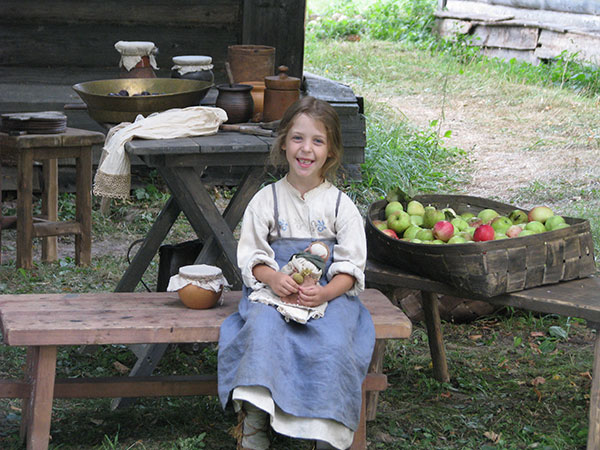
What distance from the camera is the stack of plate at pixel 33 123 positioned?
5.73 metres

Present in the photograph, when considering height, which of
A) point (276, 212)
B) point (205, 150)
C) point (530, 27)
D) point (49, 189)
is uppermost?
point (530, 27)

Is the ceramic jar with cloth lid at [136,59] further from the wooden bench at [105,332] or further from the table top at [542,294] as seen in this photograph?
the table top at [542,294]

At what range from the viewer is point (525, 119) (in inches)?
422

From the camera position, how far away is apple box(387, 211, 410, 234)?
3947 mm

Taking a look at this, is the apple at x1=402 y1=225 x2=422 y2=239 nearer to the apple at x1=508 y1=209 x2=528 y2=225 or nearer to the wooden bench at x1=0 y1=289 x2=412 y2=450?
the wooden bench at x1=0 y1=289 x2=412 y2=450

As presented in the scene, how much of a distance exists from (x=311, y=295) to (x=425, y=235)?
81cm

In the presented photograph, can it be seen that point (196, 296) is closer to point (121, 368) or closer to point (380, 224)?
point (380, 224)

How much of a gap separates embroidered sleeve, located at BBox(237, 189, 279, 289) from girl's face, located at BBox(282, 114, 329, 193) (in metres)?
0.19

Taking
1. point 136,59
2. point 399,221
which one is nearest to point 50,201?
point 136,59

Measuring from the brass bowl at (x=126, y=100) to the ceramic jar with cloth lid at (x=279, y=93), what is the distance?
1.22ft

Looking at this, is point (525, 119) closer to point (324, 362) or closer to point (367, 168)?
point (367, 168)

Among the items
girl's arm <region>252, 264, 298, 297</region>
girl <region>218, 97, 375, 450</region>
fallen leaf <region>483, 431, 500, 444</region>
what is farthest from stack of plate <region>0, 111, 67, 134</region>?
fallen leaf <region>483, 431, 500, 444</region>

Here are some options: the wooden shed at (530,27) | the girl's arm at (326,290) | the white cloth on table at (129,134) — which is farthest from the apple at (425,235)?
the wooden shed at (530,27)

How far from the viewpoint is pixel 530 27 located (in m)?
13.3
